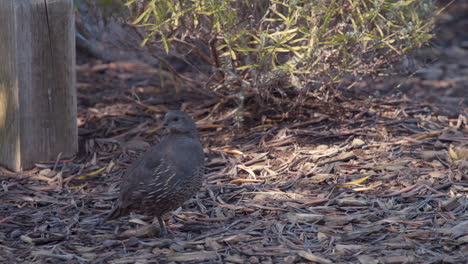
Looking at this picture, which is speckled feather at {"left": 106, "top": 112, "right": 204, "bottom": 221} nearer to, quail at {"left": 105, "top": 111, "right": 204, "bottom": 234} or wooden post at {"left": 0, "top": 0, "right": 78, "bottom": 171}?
quail at {"left": 105, "top": 111, "right": 204, "bottom": 234}

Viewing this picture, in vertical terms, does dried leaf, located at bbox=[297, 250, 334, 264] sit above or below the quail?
below

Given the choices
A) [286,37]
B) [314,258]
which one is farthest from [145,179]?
[286,37]

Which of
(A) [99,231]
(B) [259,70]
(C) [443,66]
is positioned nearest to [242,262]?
(A) [99,231]

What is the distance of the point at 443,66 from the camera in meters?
8.41

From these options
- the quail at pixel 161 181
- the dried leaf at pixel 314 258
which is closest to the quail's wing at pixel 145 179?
the quail at pixel 161 181

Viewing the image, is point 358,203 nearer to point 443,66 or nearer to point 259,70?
point 259,70

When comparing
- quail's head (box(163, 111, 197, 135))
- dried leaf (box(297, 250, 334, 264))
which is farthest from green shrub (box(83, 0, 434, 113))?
dried leaf (box(297, 250, 334, 264))

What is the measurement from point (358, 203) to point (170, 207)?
1.25m

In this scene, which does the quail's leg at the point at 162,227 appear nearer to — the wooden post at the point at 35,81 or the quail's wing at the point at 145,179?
the quail's wing at the point at 145,179

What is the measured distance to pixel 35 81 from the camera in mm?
5039

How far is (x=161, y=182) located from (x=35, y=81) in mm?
1543

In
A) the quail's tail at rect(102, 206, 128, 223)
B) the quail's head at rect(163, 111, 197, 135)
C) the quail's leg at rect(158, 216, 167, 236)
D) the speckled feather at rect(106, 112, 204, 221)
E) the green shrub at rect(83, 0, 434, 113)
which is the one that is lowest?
the quail's leg at rect(158, 216, 167, 236)

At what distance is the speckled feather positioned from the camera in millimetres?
4191

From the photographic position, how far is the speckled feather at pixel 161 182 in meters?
4.19
